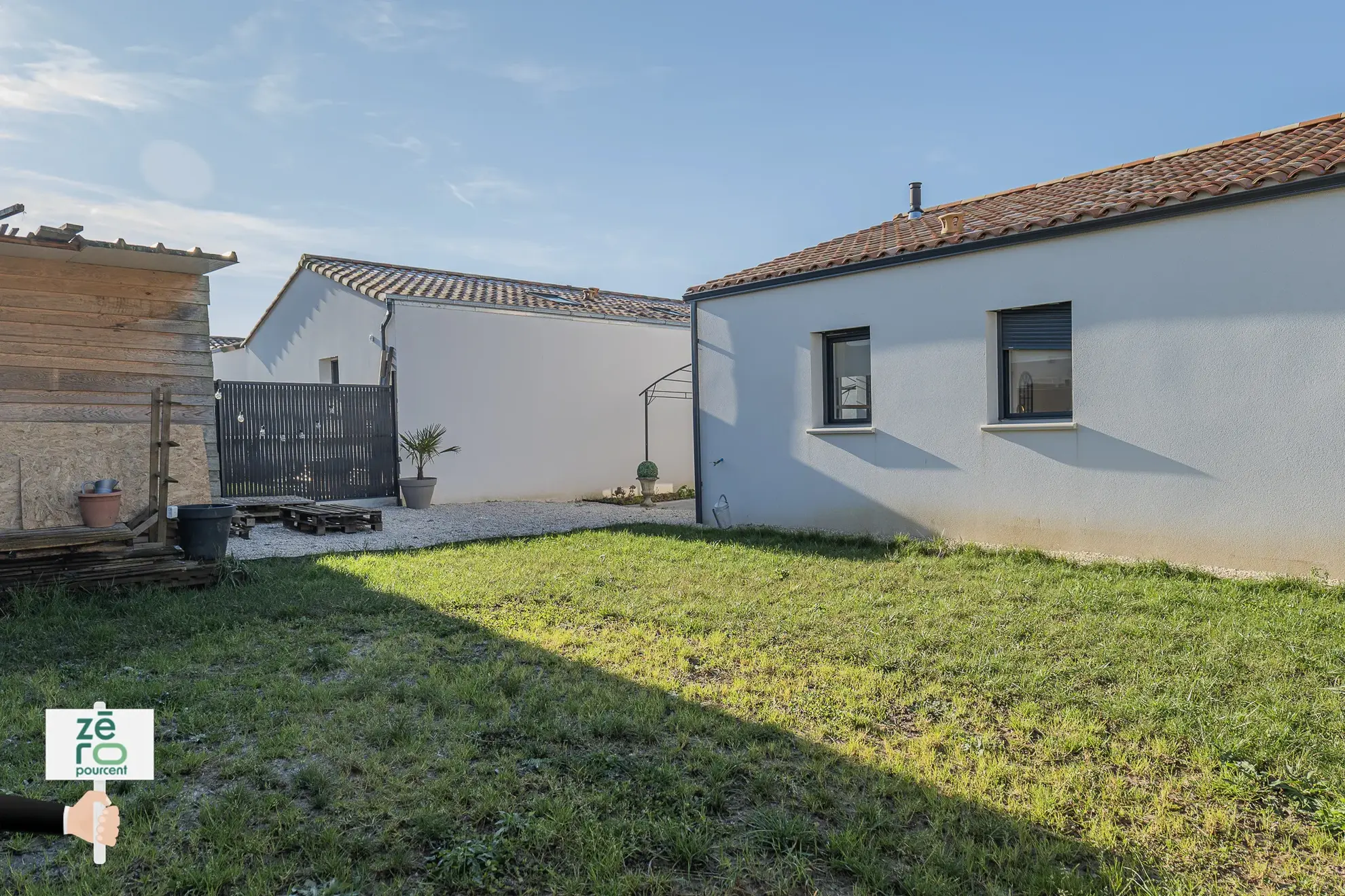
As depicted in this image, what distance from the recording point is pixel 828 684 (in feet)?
14.1

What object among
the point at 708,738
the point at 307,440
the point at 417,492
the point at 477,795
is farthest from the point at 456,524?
the point at 477,795

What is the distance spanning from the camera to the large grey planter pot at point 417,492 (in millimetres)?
12797

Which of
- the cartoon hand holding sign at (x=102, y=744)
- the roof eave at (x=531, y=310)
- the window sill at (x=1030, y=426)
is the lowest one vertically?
the cartoon hand holding sign at (x=102, y=744)

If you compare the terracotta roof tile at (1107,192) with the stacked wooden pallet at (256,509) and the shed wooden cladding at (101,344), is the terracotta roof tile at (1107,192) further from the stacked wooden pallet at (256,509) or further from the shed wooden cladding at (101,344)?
the stacked wooden pallet at (256,509)

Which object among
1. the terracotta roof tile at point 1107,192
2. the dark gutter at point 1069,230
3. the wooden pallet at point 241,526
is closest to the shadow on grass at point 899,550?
the dark gutter at point 1069,230

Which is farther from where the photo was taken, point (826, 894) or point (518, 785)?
point (518, 785)

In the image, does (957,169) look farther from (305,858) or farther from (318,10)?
(305,858)

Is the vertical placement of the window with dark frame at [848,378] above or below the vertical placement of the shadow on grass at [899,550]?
above

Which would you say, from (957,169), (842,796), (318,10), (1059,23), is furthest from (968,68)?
(842,796)

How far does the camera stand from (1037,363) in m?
7.81

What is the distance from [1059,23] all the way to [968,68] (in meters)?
1.07

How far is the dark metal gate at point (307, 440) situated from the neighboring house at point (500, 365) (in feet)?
1.53

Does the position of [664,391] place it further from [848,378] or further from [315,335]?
[848,378]

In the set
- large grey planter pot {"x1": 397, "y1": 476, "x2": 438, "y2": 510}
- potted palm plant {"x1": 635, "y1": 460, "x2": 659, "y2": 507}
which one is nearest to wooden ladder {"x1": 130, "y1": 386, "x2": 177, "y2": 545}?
large grey planter pot {"x1": 397, "y1": 476, "x2": 438, "y2": 510}
